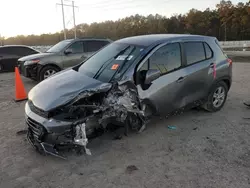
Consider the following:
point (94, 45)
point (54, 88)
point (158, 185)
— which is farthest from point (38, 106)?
point (94, 45)

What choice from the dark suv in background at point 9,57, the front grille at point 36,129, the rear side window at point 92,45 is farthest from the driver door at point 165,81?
the dark suv in background at point 9,57

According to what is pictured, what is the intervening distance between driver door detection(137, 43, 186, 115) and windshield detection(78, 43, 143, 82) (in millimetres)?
312

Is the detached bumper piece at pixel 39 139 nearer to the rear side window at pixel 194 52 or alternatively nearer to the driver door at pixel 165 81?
the driver door at pixel 165 81

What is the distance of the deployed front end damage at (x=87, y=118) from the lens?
3543mm

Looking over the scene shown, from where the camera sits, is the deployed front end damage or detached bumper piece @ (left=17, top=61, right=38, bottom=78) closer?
the deployed front end damage

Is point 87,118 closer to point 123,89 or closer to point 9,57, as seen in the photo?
point 123,89

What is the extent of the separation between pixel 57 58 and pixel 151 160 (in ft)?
23.4

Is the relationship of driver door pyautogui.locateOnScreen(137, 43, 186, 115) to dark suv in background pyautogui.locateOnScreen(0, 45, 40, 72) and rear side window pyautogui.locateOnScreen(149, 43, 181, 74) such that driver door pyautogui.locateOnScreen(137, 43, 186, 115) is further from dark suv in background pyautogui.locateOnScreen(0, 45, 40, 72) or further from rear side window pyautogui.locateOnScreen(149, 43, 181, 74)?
dark suv in background pyautogui.locateOnScreen(0, 45, 40, 72)

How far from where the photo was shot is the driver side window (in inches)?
397

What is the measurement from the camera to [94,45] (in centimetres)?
1065

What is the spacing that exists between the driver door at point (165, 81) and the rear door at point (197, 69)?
18cm

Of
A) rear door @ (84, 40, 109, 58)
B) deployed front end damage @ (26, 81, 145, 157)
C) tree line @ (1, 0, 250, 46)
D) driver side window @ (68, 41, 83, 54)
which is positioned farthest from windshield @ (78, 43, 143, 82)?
tree line @ (1, 0, 250, 46)

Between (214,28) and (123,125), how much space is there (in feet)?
227

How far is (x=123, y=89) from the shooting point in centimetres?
400
